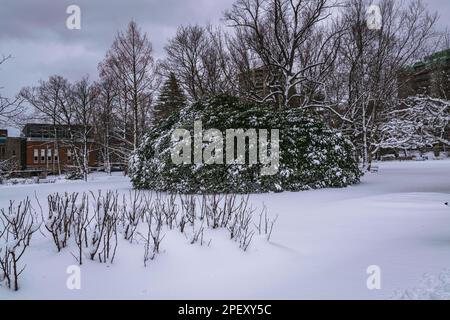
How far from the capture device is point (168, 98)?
28.5 metres

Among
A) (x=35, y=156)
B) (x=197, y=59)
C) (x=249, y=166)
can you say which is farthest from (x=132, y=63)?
(x=35, y=156)

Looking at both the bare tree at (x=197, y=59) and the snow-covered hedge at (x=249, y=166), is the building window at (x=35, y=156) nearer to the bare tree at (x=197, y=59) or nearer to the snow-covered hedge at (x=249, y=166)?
the bare tree at (x=197, y=59)

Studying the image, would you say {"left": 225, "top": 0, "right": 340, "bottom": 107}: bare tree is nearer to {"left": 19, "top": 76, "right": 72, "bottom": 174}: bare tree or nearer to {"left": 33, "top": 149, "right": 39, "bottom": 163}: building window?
{"left": 19, "top": 76, "right": 72, "bottom": 174}: bare tree

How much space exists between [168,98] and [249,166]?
2009 cm

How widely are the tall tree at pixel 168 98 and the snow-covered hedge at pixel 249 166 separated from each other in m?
14.5

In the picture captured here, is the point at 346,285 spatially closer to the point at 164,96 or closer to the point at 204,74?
the point at 204,74

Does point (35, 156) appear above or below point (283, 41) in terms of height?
below

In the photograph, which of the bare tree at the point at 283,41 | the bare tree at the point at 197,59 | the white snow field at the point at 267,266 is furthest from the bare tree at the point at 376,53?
the white snow field at the point at 267,266

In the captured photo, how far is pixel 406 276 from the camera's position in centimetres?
350

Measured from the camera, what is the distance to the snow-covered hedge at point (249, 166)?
10.0 meters

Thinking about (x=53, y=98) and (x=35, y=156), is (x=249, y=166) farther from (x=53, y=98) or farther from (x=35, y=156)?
(x=35, y=156)

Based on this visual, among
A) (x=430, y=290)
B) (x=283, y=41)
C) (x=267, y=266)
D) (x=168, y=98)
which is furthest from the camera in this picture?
(x=168, y=98)

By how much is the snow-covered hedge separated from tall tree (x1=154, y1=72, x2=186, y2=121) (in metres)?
14.5
